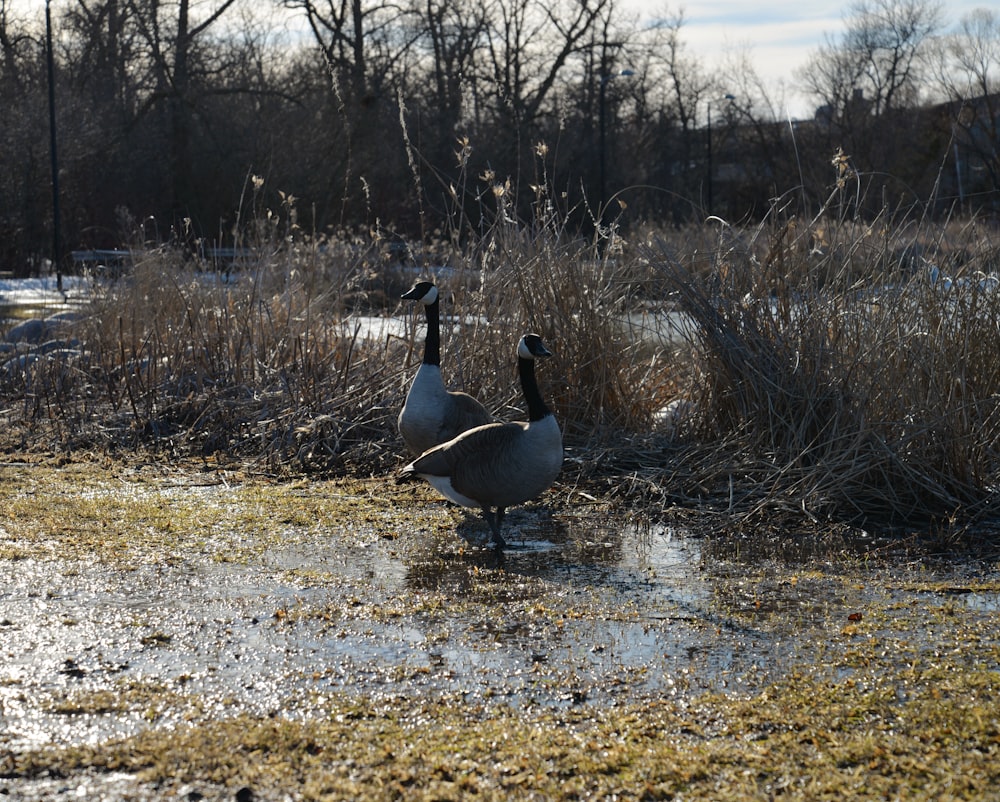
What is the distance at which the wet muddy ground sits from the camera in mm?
3010

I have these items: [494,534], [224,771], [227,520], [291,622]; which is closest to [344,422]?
[227,520]

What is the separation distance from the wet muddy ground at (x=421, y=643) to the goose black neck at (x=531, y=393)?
2.13ft

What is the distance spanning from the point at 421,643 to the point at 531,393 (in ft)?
6.70

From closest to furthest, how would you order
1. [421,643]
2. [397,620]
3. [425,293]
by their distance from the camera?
[421,643] < [397,620] < [425,293]

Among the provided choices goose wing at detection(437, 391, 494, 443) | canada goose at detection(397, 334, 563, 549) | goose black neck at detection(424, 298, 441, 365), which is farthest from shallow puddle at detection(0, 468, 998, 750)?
goose black neck at detection(424, 298, 441, 365)

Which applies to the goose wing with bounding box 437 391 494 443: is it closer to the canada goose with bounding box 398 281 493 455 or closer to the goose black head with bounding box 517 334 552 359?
the canada goose with bounding box 398 281 493 455

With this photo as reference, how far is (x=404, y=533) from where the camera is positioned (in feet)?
19.2

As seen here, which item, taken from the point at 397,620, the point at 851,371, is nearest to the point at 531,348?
the point at 851,371

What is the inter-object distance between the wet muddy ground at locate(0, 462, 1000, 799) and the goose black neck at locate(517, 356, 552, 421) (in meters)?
0.65

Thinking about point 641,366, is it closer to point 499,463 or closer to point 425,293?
point 425,293

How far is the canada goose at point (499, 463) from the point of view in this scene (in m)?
5.46

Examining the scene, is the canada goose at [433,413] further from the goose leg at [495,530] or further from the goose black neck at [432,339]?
the goose leg at [495,530]

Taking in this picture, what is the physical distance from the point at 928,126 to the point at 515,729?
145 feet

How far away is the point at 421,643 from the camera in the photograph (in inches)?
159
